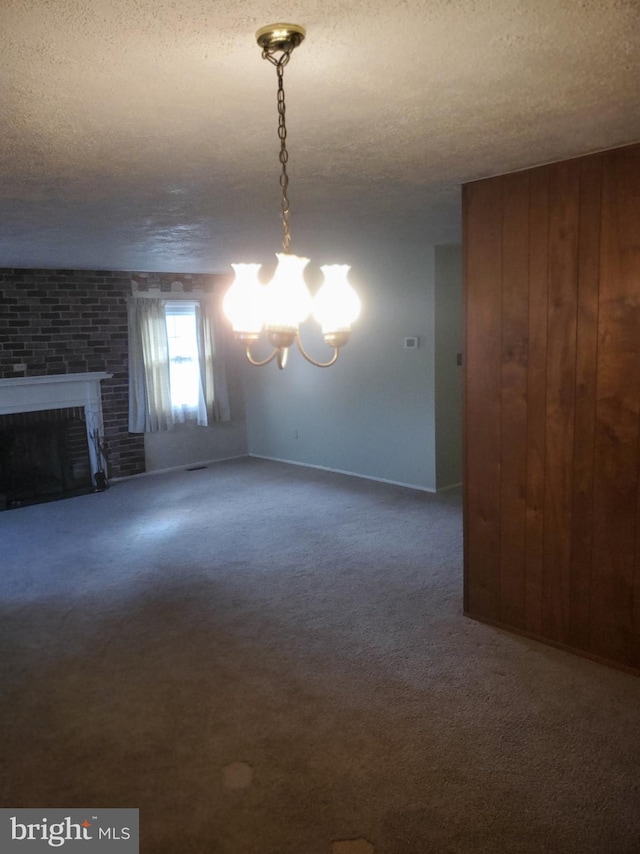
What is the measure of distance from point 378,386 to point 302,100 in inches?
174

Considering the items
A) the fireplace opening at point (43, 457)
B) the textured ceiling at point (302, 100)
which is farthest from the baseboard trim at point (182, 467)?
the textured ceiling at point (302, 100)

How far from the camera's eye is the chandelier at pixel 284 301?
178cm

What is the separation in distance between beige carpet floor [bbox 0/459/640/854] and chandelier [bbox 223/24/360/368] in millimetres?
1530

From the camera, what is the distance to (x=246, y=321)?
1.94 m

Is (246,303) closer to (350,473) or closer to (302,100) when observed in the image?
(302,100)

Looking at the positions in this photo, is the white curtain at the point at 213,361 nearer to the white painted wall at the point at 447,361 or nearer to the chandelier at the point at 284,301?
the white painted wall at the point at 447,361

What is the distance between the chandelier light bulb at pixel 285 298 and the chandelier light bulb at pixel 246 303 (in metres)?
0.13

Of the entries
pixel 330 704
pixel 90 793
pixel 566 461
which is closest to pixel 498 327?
pixel 566 461

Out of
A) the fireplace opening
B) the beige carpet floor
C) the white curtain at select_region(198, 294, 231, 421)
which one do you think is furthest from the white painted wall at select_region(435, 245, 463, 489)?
the fireplace opening

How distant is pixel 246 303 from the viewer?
193cm

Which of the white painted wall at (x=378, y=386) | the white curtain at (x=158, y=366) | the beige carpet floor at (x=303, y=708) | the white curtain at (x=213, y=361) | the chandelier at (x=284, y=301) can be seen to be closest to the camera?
the chandelier at (x=284, y=301)

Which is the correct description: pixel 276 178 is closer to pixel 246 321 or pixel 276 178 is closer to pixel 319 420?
pixel 246 321

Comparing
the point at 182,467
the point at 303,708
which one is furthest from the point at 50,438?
the point at 303,708

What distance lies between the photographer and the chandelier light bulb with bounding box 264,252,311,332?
178 centimetres
